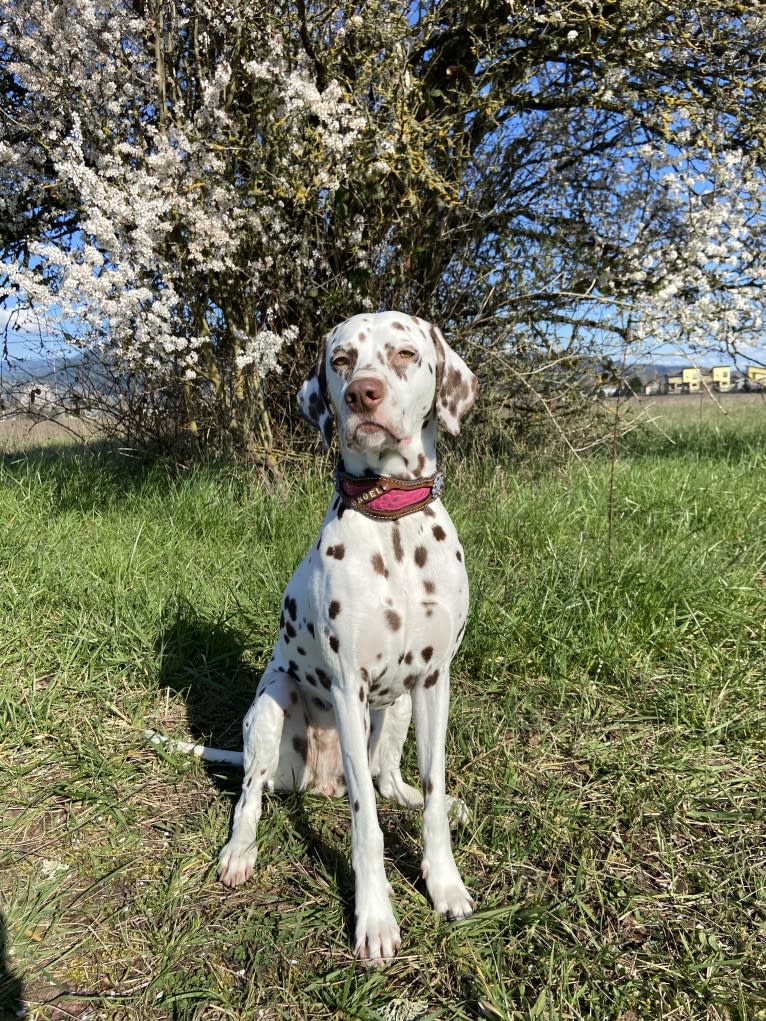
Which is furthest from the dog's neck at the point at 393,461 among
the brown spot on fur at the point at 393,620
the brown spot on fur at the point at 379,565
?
the brown spot on fur at the point at 393,620

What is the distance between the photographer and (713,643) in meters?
3.13

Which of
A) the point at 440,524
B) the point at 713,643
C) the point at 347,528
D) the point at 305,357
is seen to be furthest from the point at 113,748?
the point at 305,357

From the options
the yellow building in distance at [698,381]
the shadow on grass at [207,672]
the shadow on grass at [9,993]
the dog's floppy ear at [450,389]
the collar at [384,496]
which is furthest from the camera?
the yellow building in distance at [698,381]

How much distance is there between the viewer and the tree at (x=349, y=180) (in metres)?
4.16

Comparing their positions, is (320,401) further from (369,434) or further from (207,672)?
(207,672)

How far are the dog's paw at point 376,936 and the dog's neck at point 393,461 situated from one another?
127cm

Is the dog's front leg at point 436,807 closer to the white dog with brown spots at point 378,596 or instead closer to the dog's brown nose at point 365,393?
the white dog with brown spots at point 378,596

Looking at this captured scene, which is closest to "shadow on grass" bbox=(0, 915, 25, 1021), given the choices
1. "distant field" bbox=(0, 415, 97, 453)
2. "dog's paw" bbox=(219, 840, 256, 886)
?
"dog's paw" bbox=(219, 840, 256, 886)

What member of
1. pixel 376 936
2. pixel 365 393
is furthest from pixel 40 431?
pixel 376 936

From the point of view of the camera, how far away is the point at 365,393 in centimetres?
198

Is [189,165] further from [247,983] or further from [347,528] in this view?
[247,983]

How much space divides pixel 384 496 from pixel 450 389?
0.45 m

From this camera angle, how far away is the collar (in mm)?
2127

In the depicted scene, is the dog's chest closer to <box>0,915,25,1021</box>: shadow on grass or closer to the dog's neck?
the dog's neck
